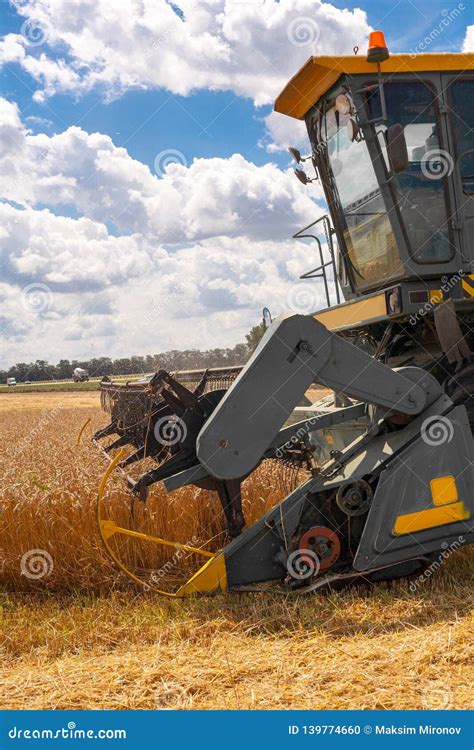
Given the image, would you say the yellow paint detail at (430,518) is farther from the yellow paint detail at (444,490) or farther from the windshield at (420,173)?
the windshield at (420,173)

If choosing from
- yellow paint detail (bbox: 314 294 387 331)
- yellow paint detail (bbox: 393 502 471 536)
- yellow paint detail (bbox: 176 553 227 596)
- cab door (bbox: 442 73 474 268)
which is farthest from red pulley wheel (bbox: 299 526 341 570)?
cab door (bbox: 442 73 474 268)

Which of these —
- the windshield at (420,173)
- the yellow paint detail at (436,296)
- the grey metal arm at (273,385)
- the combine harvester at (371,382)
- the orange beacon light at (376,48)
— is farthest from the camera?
the windshield at (420,173)

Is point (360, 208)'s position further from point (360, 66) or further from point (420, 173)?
point (360, 66)

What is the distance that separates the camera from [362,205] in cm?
464

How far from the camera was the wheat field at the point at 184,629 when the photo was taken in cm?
257

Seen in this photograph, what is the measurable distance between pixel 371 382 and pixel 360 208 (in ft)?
5.33

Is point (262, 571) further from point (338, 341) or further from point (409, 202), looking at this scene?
point (409, 202)

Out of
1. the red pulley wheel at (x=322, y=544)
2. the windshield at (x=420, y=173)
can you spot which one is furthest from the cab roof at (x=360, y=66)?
the red pulley wheel at (x=322, y=544)

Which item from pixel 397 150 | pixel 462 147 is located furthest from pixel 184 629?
pixel 462 147


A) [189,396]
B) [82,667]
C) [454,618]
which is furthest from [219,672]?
[189,396]

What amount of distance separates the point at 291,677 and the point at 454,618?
38.3 inches

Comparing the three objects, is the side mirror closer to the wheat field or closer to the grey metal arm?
the grey metal arm

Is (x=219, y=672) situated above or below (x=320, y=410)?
below

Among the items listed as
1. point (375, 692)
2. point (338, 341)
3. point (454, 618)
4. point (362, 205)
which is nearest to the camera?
point (375, 692)
